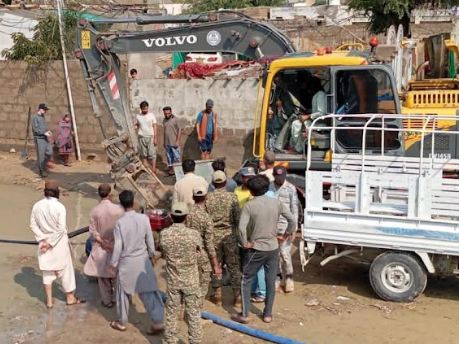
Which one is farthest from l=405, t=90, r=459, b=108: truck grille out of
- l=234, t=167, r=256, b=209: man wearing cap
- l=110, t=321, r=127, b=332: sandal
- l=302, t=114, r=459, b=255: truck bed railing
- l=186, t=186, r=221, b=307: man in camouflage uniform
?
l=110, t=321, r=127, b=332: sandal

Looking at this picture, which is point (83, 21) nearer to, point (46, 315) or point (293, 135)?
point (293, 135)

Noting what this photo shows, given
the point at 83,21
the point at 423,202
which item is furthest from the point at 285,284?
the point at 83,21

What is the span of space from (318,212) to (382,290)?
3.68ft

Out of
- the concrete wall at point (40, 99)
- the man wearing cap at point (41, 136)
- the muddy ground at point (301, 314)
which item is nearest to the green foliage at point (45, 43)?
the concrete wall at point (40, 99)

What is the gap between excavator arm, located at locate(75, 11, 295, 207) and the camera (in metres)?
10.2

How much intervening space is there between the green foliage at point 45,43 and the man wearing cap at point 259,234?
1088 centimetres

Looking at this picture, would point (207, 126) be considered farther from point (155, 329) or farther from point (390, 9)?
point (390, 9)

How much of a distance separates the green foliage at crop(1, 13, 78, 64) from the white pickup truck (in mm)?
10389

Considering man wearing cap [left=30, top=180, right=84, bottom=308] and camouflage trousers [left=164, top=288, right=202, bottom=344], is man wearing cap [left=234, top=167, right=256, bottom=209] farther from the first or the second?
man wearing cap [left=30, top=180, right=84, bottom=308]

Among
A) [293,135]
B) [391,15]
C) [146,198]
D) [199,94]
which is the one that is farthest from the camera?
[391,15]

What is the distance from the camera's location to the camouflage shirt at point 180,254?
6031 millimetres

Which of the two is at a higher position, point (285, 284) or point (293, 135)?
point (293, 135)

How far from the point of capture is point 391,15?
2216 centimetres

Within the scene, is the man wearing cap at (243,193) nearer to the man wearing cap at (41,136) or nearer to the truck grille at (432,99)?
the truck grille at (432,99)
